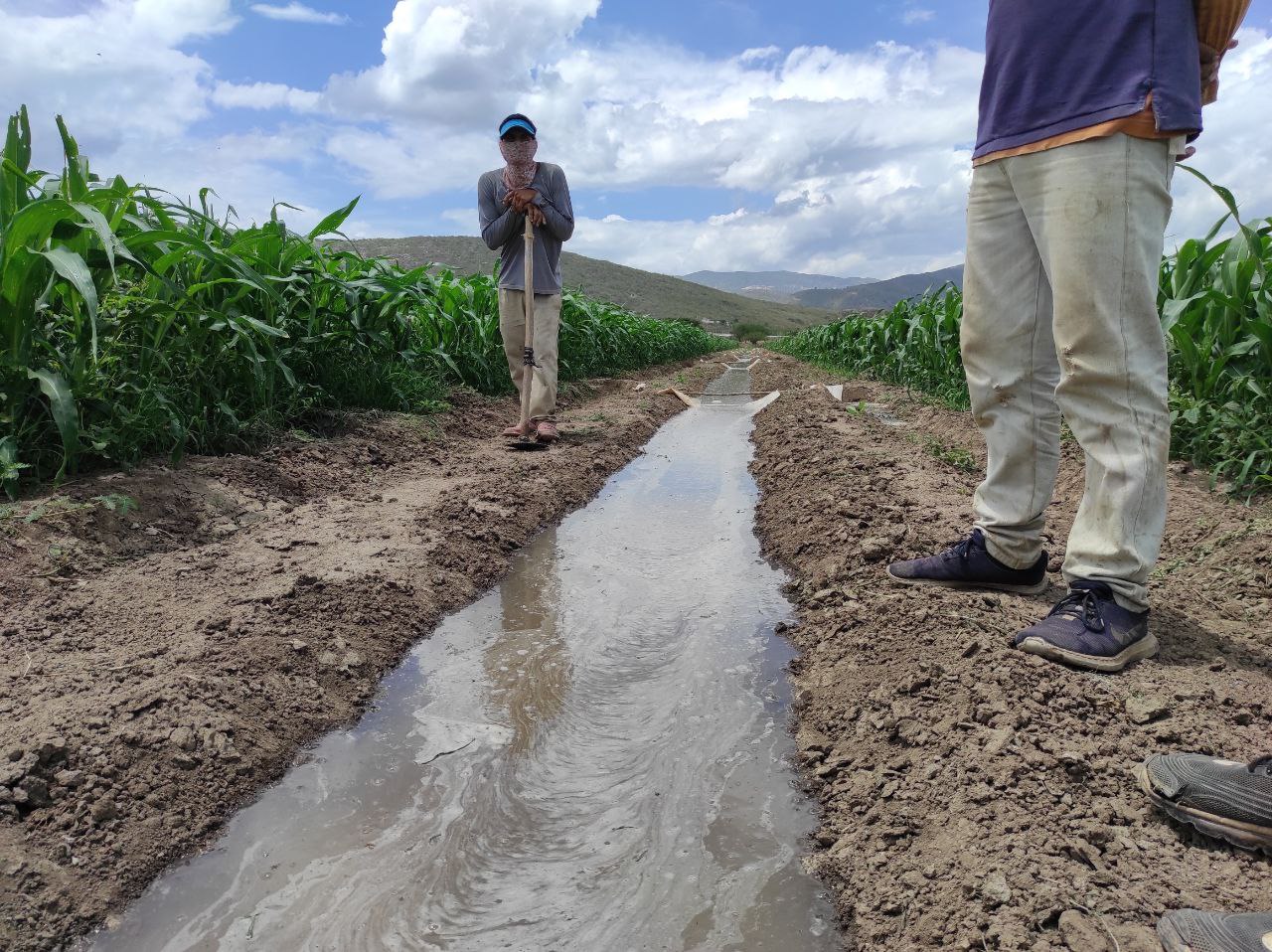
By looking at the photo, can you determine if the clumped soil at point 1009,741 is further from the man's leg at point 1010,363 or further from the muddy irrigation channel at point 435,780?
the man's leg at point 1010,363

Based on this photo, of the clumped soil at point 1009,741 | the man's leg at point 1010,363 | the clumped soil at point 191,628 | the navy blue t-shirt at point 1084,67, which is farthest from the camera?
the man's leg at point 1010,363

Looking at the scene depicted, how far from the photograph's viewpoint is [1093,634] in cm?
153

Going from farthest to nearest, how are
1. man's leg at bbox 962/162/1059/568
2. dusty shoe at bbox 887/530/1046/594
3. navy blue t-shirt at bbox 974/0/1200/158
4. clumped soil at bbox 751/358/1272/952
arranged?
dusty shoe at bbox 887/530/1046/594, man's leg at bbox 962/162/1059/568, navy blue t-shirt at bbox 974/0/1200/158, clumped soil at bbox 751/358/1272/952

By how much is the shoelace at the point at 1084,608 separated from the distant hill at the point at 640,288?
40492mm

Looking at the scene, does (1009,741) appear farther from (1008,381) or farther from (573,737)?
(1008,381)

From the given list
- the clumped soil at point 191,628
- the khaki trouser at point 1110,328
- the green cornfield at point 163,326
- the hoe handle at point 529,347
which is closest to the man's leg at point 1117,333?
the khaki trouser at point 1110,328

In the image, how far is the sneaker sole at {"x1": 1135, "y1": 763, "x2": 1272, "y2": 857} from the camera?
1024 millimetres

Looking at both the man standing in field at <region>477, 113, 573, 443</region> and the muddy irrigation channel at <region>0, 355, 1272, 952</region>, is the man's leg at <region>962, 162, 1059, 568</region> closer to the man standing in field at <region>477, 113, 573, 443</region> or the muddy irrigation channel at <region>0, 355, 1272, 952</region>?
the muddy irrigation channel at <region>0, 355, 1272, 952</region>

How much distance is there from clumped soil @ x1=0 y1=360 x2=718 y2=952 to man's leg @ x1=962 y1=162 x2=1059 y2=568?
1500 mm

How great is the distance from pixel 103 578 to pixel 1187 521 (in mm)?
3146

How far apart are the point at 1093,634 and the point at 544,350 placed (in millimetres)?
3629

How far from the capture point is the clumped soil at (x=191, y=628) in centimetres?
122

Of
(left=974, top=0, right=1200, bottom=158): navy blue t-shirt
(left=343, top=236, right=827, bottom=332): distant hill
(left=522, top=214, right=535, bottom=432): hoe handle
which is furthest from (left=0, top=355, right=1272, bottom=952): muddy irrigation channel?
(left=343, top=236, right=827, bottom=332): distant hill

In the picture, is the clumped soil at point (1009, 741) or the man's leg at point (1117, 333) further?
the man's leg at point (1117, 333)
